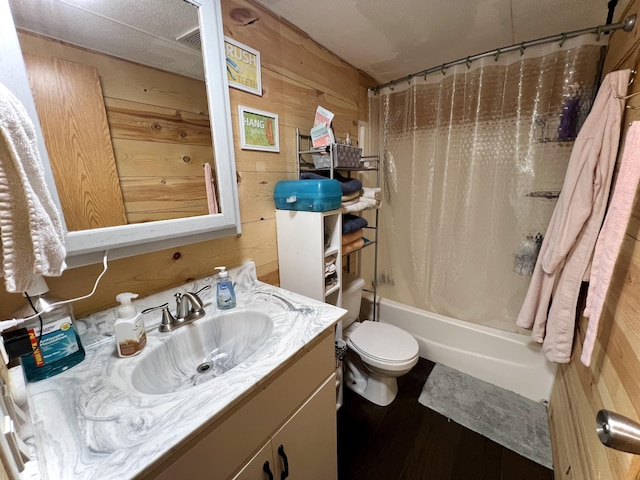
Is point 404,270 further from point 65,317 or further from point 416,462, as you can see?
point 65,317

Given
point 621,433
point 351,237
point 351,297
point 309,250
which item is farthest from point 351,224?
point 621,433

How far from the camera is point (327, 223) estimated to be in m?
1.39

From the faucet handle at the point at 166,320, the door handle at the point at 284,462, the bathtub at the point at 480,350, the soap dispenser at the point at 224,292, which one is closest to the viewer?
the door handle at the point at 284,462

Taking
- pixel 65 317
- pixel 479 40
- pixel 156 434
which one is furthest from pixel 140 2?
pixel 479 40

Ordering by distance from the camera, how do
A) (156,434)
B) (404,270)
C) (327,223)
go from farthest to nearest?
1. (404,270)
2. (327,223)
3. (156,434)

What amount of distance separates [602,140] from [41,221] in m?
1.70

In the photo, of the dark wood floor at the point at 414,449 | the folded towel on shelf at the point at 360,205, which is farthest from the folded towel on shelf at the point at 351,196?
the dark wood floor at the point at 414,449

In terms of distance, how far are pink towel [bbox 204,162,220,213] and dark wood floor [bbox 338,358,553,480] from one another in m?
1.32

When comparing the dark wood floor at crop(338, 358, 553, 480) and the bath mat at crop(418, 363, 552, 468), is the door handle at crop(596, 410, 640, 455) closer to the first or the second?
the dark wood floor at crop(338, 358, 553, 480)

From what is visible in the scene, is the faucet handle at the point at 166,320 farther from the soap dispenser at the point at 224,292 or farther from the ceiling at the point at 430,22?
the ceiling at the point at 430,22

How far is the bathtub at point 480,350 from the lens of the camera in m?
1.53

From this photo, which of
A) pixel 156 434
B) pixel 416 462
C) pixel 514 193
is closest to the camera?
pixel 156 434

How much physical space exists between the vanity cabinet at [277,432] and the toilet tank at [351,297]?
2.21 ft

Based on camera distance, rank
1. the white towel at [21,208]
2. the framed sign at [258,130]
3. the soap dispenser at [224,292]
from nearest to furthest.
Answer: the white towel at [21,208] → the soap dispenser at [224,292] → the framed sign at [258,130]
